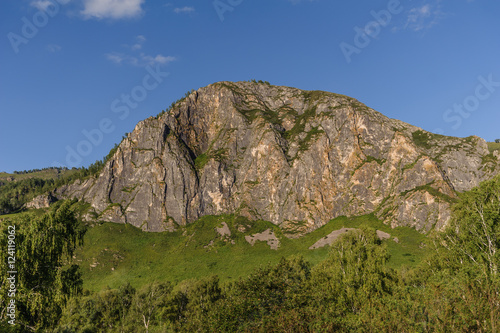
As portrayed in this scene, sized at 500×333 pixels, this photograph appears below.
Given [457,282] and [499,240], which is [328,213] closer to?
[499,240]

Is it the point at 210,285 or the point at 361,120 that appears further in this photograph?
the point at 361,120

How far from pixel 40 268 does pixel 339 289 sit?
34.1 meters

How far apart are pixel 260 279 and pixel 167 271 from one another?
118m

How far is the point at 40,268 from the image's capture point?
93.8ft

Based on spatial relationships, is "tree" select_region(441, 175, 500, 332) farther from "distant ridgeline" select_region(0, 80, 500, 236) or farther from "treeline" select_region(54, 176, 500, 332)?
"distant ridgeline" select_region(0, 80, 500, 236)

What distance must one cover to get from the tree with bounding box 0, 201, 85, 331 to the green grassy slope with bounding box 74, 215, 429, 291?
301ft

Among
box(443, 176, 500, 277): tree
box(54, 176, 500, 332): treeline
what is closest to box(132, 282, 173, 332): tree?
box(54, 176, 500, 332): treeline

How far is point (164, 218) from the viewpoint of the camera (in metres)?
186

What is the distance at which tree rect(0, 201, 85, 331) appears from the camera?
1035 inches

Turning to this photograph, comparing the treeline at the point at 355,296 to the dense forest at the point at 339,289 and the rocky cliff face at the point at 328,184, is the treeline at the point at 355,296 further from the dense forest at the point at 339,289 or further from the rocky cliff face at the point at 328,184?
the rocky cliff face at the point at 328,184

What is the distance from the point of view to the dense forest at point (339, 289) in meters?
18.6

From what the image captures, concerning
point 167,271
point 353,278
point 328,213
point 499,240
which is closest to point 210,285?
point 353,278

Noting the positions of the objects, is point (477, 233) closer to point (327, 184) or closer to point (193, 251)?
point (193, 251)

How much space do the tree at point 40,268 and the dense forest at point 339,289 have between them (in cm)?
9
